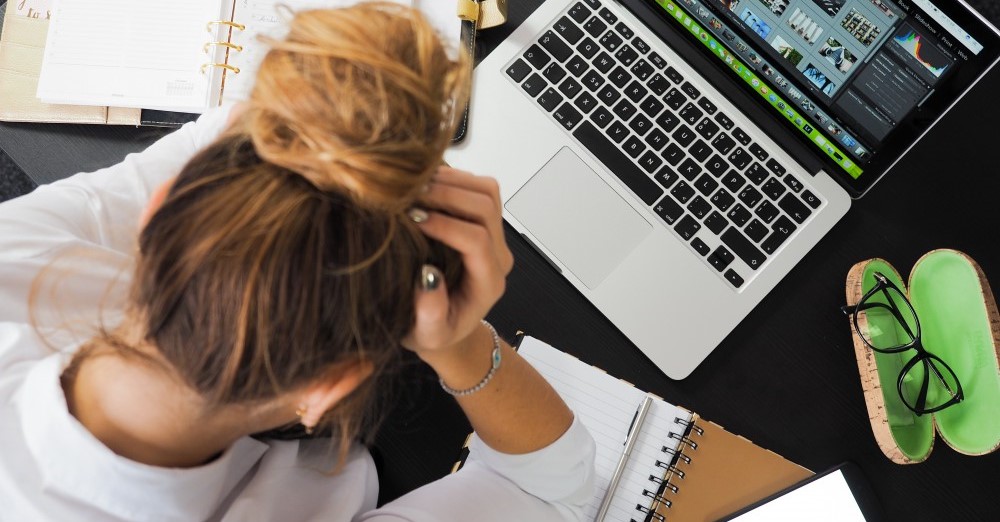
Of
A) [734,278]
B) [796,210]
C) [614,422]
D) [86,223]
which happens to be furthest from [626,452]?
[86,223]

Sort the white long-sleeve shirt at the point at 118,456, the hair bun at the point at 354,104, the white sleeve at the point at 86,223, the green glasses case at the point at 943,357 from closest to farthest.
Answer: the hair bun at the point at 354,104 → the white long-sleeve shirt at the point at 118,456 → the white sleeve at the point at 86,223 → the green glasses case at the point at 943,357

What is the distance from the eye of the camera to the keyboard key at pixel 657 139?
734 millimetres

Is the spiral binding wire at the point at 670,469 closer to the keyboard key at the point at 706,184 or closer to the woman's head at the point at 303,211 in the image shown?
the keyboard key at the point at 706,184

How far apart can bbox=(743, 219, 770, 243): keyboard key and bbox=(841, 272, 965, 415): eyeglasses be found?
11 centimetres

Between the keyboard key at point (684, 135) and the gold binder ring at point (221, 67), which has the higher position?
the keyboard key at point (684, 135)

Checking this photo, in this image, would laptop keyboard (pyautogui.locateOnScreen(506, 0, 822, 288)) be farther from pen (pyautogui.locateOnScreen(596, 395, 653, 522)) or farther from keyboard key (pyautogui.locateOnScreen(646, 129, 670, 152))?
pen (pyautogui.locateOnScreen(596, 395, 653, 522))

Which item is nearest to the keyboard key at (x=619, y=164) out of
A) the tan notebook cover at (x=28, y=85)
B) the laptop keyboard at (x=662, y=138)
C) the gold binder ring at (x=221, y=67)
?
the laptop keyboard at (x=662, y=138)

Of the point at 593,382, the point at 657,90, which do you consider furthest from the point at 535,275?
the point at 657,90

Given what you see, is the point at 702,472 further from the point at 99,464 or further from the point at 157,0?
the point at 157,0

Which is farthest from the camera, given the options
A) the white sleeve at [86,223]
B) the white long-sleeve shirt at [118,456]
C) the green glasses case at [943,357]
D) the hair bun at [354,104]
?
the green glasses case at [943,357]

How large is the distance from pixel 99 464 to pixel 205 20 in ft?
1.58

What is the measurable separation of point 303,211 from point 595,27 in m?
0.53

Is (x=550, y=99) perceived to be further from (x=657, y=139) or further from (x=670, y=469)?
(x=670, y=469)

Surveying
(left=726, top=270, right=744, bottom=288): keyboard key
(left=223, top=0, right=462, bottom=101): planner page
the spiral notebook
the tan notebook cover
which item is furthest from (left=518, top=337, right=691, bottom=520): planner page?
the tan notebook cover
